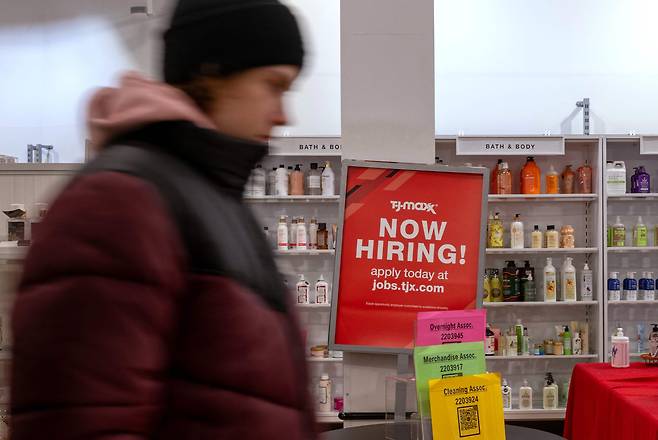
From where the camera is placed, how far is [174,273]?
706mm

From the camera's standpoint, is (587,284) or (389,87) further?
(587,284)

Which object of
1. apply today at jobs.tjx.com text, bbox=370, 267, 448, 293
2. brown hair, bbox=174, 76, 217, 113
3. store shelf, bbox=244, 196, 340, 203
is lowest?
apply today at jobs.tjx.com text, bbox=370, 267, 448, 293

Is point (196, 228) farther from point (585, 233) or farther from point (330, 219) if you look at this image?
point (585, 233)

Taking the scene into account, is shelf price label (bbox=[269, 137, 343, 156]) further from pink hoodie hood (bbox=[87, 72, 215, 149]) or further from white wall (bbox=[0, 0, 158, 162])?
pink hoodie hood (bbox=[87, 72, 215, 149])

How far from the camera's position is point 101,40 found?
7.44 metres

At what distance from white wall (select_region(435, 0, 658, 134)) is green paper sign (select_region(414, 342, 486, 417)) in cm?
488

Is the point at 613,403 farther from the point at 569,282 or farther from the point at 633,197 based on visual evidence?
the point at 633,197

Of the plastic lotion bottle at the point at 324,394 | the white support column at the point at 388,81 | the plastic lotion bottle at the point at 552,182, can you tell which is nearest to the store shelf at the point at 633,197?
the plastic lotion bottle at the point at 552,182

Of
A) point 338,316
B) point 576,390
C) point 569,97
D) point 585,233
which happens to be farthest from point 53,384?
point 569,97

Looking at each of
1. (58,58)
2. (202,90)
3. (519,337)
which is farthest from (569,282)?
(202,90)

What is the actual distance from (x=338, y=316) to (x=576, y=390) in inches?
75.9

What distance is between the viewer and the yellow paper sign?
7.55 ft

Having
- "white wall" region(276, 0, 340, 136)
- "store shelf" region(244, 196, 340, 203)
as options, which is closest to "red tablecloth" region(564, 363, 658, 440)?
"store shelf" region(244, 196, 340, 203)

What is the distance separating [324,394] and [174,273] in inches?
235
